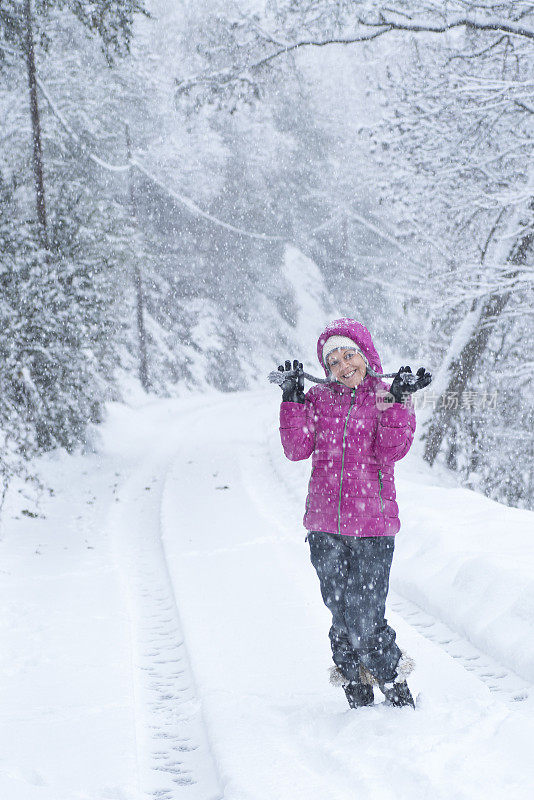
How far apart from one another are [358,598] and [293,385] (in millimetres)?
1113

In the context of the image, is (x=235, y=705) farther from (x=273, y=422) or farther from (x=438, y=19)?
(x=273, y=422)

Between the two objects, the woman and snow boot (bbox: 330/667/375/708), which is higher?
the woman

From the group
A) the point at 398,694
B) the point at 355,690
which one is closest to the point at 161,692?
the point at 355,690

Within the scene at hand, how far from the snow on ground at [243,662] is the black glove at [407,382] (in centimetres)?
158

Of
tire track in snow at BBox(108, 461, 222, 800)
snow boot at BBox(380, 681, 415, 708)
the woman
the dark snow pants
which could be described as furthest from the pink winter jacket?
tire track in snow at BBox(108, 461, 222, 800)

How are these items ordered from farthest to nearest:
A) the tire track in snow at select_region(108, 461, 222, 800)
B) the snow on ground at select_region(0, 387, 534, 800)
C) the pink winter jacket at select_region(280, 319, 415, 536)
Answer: the pink winter jacket at select_region(280, 319, 415, 536) < the tire track in snow at select_region(108, 461, 222, 800) < the snow on ground at select_region(0, 387, 534, 800)

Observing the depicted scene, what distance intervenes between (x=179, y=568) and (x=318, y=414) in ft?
11.6

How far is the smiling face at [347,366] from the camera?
140 inches

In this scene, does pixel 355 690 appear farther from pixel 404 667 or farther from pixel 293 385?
pixel 293 385

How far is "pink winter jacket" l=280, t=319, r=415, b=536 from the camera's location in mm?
3438

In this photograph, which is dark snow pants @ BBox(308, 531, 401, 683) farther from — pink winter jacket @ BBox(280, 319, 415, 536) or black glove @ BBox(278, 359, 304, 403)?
black glove @ BBox(278, 359, 304, 403)

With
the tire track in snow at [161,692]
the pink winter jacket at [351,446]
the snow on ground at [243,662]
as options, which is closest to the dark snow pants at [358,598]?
the pink winter jacket at [351,446]

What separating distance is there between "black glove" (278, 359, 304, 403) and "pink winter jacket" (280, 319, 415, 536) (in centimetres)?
4

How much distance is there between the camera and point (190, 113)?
9.46 metres
